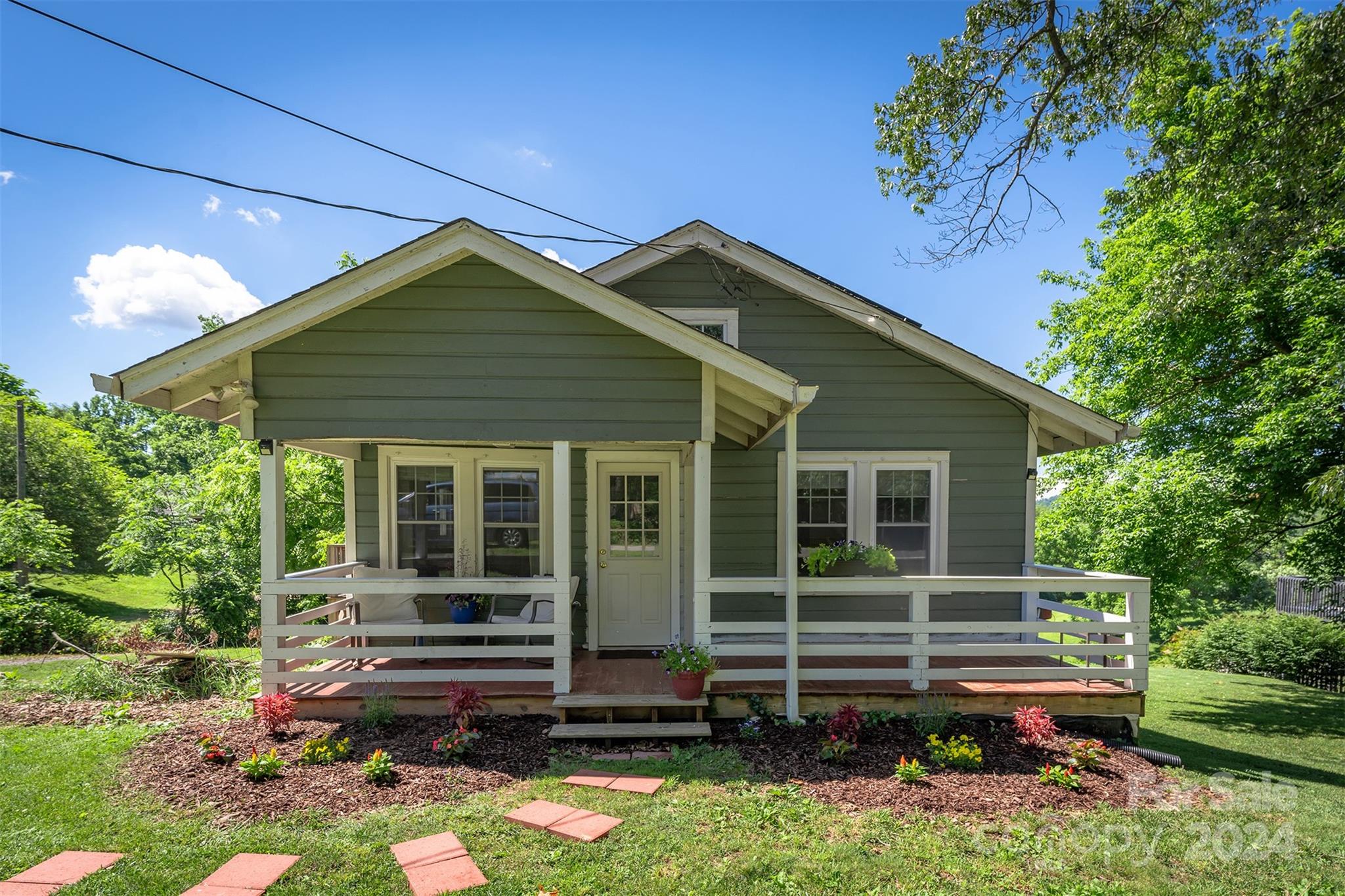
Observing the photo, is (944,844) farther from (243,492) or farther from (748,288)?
(243,492)

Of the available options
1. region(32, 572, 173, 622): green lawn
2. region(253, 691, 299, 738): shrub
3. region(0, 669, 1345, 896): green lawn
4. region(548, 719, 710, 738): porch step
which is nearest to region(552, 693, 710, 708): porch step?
region(548, 719, 710, 738): porch step

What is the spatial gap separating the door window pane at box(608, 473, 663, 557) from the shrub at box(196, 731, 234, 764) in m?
3.97

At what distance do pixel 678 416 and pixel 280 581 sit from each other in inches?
146

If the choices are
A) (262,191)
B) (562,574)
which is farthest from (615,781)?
(262,191)

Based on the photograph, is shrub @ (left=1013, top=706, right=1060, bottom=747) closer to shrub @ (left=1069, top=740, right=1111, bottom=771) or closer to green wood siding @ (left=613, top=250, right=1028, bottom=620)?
shrub @ (left=1069, top=740, right=1111, bottom=771)

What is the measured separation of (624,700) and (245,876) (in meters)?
2.69

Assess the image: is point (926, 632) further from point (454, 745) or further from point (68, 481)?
point (68, 481)

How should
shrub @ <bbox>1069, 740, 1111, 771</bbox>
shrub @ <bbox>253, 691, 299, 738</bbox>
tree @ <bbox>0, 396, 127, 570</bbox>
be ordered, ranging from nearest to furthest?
shrub @ <bbox>1069, 740, 1111, 771</bbox> < shrub @ <bbox>253, 691, 299, 738</bbox> < tree @ <bbox>0, 396, 127, 570</bbox>

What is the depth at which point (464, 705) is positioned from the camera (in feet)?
16.6

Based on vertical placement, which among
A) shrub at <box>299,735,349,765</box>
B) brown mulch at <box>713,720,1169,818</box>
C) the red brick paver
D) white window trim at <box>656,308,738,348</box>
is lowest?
brown mulch at <box>713,720,1169,818</box>

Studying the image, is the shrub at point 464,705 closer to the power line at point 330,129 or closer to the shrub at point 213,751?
the shrub at point 213,751

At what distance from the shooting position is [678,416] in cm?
555

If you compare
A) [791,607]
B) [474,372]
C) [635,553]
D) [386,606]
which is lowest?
[386,606]

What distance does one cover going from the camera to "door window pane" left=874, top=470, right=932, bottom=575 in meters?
7.44
